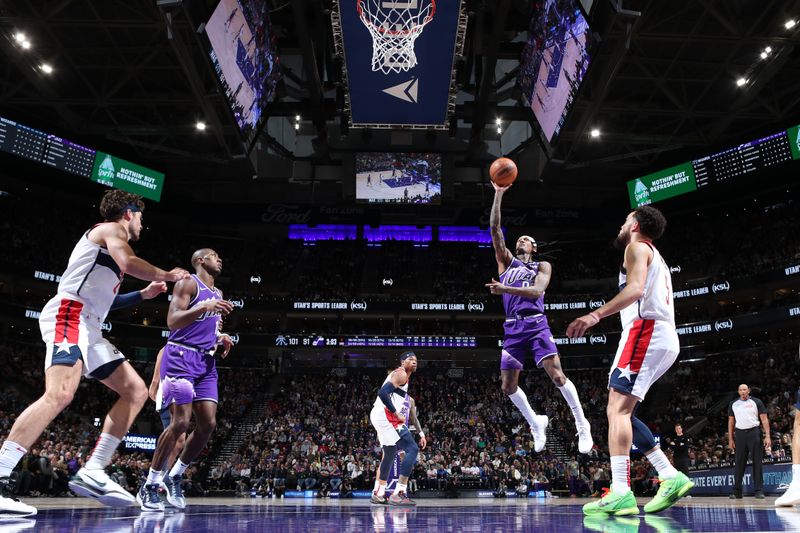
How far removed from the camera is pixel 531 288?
723cm

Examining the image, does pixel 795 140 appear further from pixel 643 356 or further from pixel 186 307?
pixel 186 307

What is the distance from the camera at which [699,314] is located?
117 ft

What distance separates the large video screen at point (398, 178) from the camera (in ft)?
94.0

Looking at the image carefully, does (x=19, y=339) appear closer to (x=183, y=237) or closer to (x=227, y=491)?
(x=183, y=237)

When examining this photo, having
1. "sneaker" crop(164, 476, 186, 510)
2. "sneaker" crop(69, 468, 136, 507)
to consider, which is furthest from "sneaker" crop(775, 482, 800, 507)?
"sneaker" crop(69, 468, 136, 507)

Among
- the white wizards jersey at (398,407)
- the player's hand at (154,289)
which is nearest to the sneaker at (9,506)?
the player's hand at (154,289)

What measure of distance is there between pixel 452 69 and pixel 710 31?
9357mm

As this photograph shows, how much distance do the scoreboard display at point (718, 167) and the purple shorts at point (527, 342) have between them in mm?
22017

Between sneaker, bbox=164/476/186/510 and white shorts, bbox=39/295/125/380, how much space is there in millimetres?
2049

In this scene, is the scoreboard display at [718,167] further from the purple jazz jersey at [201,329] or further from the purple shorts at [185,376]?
the purple shorts at [185,376]

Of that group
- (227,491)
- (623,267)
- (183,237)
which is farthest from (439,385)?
(623,267)

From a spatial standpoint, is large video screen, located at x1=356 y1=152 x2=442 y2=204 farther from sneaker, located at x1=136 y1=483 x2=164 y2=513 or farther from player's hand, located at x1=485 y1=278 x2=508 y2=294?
sneaker, located at x1=136 y1=483 x2=164 y2=513

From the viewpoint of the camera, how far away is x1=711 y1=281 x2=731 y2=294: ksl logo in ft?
99.7

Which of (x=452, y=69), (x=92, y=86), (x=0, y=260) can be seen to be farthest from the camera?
(x=0, y=260)
